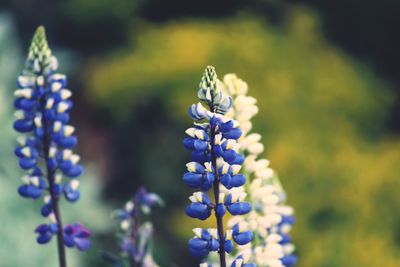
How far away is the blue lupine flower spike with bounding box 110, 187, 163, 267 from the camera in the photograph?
2.07 metres

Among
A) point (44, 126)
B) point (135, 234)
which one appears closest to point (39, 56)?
point (44, 126)

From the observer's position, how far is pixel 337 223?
4.98 metres

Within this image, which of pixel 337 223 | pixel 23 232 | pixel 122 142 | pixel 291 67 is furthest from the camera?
pixel 122 142

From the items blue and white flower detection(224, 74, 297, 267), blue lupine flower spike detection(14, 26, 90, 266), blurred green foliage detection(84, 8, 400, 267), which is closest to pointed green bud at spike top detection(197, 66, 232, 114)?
blue and white flower detection(224, 74, 297, 267)

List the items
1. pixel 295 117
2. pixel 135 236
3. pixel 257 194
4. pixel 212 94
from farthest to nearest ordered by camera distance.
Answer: pixel 295 117, pixel 135 236, pixel 257 194, pixel 212 94

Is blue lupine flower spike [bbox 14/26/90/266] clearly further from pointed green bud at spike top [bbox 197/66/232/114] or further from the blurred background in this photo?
the blurred background

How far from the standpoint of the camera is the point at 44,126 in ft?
6.40

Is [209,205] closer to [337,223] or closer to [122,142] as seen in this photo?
[337,223]

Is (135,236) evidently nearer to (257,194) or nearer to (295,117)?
(257,194)

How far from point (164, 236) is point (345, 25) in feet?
10.9

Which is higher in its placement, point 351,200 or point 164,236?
→ point 164,236

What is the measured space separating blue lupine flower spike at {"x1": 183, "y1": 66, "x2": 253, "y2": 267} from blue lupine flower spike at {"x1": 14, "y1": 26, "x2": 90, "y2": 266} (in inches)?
17.4

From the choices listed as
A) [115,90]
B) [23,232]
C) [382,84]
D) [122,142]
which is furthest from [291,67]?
[23,232]

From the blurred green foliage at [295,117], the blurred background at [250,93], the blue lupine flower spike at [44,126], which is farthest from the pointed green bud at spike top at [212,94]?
the blurred green foliage at [295,117]
